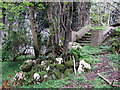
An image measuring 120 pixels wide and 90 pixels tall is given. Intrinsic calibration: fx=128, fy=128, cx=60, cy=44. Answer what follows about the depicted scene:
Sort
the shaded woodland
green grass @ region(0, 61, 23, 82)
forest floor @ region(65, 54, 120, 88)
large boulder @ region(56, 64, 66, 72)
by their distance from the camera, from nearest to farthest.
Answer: forest floor @ region(65, 54, 120, 88) → the shaded woodland → large boulder @ region(56, 64, 66, 72) → green grass @ region(0, 61, 23, 82)

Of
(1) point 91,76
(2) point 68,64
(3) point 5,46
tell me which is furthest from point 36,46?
(1) point 91,76

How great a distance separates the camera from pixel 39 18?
8148mm

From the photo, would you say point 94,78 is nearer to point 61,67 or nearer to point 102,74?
point 102,74

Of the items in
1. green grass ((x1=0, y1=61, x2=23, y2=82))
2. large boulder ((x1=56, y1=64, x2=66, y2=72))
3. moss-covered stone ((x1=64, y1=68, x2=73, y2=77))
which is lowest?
green grass ((x1=0, y1=61, x2=23, y2=82))

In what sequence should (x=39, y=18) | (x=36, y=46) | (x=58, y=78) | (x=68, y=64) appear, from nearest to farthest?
1. (x=58, y=78)
2. (x=68, y=64)
3. (x=36, y=46)
4. (x=39, y=18)

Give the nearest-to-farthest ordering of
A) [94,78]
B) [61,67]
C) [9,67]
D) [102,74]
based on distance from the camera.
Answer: [94,78]
[102,74]
[61,67]
[9,67]

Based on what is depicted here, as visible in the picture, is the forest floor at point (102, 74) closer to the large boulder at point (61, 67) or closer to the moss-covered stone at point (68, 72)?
the moss-covered stone at point (68, 72)

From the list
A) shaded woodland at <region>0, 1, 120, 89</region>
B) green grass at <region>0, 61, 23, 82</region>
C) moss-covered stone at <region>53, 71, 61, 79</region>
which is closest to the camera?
shaded woodland at <region>0, 1, 120, 89</region>

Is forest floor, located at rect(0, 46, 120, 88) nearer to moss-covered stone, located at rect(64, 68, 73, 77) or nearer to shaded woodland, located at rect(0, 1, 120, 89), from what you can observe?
shaded woodland, located at rect(0, 1, 120, 89)

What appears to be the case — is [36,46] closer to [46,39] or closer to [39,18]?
[46,39]

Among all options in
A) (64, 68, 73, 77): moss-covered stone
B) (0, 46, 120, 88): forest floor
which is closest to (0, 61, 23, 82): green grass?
(0, 46, 120, 88): forest floor

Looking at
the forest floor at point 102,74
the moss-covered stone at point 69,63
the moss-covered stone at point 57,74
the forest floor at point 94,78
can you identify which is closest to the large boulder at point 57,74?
the moss-covered stone at point 57,74

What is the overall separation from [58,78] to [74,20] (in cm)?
757

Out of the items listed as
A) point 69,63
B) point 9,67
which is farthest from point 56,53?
point 9,67
